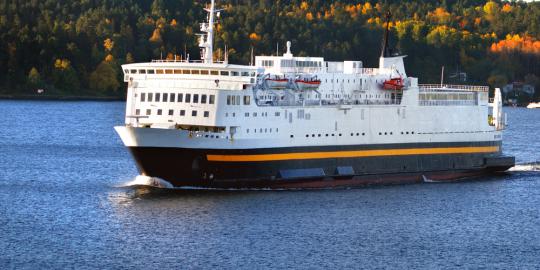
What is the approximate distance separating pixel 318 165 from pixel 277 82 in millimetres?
4590

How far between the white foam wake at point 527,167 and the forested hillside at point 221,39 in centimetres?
5287

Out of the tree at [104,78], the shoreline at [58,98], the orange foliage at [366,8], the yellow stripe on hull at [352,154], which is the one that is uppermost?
the orange foliage at [366,8]

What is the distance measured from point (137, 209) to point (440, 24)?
5875 inches

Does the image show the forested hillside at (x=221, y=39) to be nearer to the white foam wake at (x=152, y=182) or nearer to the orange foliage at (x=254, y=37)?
the orange foliage at (x=254, y=37)

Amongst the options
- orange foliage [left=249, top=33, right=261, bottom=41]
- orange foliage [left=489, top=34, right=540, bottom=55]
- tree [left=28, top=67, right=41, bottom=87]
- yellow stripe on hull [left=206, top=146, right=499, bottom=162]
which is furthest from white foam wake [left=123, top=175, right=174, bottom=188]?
orange foliage [left=489, top=34, right=540, bottom=55]

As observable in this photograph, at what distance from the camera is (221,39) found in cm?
14825

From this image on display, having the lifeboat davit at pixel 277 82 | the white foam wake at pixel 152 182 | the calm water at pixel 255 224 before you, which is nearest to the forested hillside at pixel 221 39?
the lifeboat davit at pixel 277 82

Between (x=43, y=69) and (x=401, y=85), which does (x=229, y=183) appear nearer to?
(x=401, y=85)

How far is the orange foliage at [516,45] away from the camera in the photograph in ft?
591

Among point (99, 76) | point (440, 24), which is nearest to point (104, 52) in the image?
point (99, 76)

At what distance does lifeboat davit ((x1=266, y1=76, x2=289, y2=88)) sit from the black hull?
10.9 ft

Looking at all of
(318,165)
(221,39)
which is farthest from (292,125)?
(221,39)

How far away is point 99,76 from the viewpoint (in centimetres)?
→ 13962

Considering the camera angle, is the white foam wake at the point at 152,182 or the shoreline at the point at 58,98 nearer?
the white foam wake at the point at 152,182
